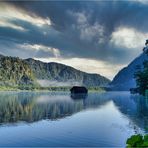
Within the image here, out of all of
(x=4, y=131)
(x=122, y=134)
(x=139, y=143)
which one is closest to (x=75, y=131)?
(x=122, y=134)

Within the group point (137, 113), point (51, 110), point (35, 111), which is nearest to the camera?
point (137, 113)

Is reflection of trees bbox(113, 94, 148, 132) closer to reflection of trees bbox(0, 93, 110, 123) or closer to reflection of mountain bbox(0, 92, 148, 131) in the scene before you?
reflection of mountain bbox(0, 92, 148, 131)

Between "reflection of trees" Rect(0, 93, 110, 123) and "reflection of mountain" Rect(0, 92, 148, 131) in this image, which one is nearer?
"reflection of mountain" Rect(0, 92, 148, 131)

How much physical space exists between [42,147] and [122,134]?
40.9 ft

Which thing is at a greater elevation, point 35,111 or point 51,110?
point 51,110

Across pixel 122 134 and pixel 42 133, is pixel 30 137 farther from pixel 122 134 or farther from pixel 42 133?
pixel 122 134

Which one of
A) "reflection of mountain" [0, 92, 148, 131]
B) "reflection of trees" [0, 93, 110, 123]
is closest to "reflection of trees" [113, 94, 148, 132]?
"reflection of mountain" [0, 92, 148, 131]

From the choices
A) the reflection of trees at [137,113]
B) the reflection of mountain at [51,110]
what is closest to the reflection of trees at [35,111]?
the reflection of mountain at [51,110]

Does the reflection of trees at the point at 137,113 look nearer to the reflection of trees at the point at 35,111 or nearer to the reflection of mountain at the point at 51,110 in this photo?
the reflection of mountain at the point at 51,110

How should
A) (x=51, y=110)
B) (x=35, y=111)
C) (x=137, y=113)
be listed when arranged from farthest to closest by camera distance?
(x=51, y=110) < (x=35, y=111) < (x=137, y=113)

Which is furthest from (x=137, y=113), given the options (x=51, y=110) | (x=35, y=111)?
(x=35, y=111)

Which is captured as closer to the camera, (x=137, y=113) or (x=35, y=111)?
(x=137, y=113)

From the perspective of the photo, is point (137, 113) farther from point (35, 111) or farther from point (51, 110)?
point (35, 111)

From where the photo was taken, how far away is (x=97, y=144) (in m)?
34.0
